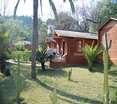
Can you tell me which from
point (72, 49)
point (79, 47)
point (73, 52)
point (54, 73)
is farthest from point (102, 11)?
point (54, 73)

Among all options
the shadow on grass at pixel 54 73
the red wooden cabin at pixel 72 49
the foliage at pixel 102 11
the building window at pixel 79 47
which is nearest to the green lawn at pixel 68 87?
the shadow on grass at pixel 54 73

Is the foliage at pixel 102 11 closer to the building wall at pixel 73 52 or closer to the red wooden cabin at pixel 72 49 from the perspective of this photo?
the red wooden cabin at pixel 72 49

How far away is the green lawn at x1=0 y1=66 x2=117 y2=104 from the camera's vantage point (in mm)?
14094

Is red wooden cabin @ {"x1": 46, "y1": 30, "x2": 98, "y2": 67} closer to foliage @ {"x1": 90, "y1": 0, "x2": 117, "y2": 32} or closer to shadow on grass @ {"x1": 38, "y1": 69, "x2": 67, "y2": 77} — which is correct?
shadow on grass @ {"x1": 38, "y1": 69, "x2": 67, "y2": 77}

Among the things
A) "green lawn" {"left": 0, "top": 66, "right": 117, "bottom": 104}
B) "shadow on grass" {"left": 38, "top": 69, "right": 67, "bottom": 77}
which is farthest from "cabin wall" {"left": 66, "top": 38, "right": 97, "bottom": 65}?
"shadow on grass" {"left": 38, "top": 69, "right": 67, "bottom": 77}

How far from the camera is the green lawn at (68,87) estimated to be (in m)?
14.1

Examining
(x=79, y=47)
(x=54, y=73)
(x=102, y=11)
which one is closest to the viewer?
(x=54, y=73)

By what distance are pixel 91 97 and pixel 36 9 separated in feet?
22.8

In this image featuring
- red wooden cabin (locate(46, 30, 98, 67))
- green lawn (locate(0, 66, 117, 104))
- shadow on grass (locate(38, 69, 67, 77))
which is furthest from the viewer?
red wooden cabin (locate(46, 30, 98, 67))

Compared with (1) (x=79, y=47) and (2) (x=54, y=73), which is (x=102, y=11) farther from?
(2) (x=54, y=73)

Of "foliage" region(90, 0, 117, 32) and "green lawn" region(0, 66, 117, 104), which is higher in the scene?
"foliage" region(90, 0, 117, 32)

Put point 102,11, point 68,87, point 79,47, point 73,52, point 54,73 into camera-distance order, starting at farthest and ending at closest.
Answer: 1. point 102,11
2. point 79,47
3. point 73,52
4. point 54,73
5. point 68,87

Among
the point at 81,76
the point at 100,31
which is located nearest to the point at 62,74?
the point at 81,76

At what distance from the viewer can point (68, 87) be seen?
16.9 meters
